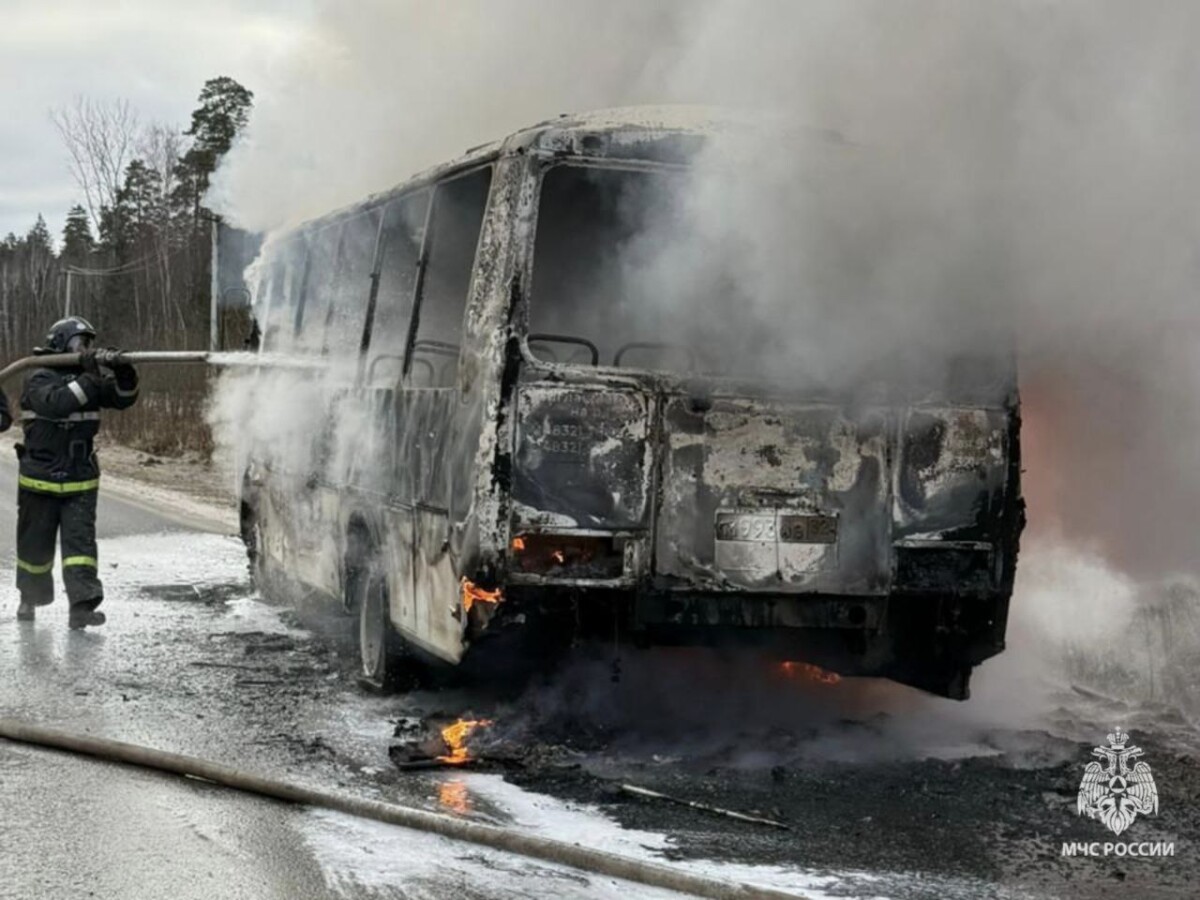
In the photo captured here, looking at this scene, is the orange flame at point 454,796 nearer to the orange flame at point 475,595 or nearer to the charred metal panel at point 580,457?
the orange flame at point 475,595

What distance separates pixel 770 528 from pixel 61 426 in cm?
531

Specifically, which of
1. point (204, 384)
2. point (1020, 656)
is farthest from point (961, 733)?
point (204, 384)

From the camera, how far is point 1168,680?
6824 millimetres

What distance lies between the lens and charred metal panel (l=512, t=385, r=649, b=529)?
5.40 m

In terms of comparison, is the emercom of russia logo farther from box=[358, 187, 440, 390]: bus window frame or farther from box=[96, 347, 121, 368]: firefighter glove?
box=[96, 347, 121, 368]: firefighter glove

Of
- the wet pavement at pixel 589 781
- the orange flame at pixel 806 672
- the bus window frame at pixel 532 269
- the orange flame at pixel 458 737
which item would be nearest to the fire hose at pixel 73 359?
the wet pavement at pixel 589 781

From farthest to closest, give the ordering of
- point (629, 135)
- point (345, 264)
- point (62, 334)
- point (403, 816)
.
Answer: point (62, 334) → point (345, 264) → point (629, 135) → point (403, 816)

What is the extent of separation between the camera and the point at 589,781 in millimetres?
5336

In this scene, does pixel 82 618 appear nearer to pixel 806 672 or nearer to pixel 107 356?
pixel 107 356

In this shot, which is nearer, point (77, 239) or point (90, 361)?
point (90, 361)

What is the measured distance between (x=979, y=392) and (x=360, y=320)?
3219mm

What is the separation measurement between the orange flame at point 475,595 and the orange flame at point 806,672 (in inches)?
61.2

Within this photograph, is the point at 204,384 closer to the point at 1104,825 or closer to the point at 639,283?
the point at 639,283

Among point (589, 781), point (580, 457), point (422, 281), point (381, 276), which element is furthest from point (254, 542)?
point (589, 781)
